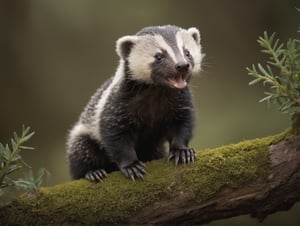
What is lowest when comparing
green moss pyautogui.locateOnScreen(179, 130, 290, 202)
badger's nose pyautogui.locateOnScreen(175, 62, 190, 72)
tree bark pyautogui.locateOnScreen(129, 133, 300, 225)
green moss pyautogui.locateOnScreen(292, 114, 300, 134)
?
tree bark pyautogui.locateOnScreen(129, 133, 300, 225)

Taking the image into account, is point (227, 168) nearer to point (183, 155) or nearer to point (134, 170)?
point (183, 155)

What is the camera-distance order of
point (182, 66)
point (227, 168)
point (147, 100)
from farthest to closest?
point (147, 100) → point (182, 66) → point (227, 168)

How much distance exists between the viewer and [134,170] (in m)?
4.46

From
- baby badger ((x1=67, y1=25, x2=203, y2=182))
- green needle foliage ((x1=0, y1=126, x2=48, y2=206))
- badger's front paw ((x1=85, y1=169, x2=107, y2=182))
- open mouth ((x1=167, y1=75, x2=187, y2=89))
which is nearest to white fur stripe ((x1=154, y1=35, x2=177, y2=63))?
baby badger ((x1=67, y1=25, x2=203, y2=182))

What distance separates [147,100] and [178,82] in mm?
419

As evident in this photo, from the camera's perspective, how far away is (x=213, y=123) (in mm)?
7938

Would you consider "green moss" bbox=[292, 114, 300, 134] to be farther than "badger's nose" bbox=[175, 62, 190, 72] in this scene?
No

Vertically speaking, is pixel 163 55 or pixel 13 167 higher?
pixel 163 55

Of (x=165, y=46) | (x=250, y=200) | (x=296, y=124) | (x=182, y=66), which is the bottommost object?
(x=250, y=200)

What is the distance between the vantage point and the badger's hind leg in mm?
5332

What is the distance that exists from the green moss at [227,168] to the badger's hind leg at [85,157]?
120 centimetres

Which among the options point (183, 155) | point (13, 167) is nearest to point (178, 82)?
point (183, 155)

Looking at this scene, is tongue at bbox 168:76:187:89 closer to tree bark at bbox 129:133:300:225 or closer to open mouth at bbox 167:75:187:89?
open mouth at bbox 167:75:187:89

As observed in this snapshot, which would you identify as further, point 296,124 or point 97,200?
point 97,200
